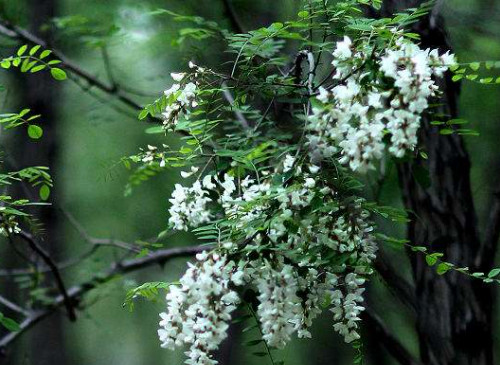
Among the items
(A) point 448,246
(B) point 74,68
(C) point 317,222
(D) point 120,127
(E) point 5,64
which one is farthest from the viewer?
(D) point 120,127

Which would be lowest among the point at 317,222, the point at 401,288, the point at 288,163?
the point at 401,288

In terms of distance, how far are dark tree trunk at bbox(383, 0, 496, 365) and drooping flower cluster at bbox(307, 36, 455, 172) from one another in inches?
64.5

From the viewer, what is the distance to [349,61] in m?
Result: 1.76

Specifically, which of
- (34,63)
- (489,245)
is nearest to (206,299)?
(34,63)

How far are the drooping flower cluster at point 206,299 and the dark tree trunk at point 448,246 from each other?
1.77 meters

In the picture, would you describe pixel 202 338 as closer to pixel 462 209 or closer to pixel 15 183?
pixel 462 209

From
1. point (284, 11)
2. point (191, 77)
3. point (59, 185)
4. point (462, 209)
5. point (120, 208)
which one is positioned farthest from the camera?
point (120, 208)

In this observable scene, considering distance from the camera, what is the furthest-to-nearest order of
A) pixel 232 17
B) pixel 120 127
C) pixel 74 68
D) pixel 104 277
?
1. pixel 120 127
2. pixel 104 277
3. pixel 232 17
4. pixel 74 68

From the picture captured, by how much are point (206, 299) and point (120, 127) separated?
6.47m

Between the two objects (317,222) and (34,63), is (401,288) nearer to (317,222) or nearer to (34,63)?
(317,222)

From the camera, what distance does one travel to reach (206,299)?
5.67ft

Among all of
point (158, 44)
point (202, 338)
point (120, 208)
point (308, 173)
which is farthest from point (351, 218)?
point (120, 208)

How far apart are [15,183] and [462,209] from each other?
309 centimetres

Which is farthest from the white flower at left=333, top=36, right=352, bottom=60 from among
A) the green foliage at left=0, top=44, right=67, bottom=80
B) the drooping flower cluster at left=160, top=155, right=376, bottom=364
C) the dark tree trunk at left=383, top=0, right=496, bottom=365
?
the dark tree trunk at left=383, top=0, right=496, bottom=365
